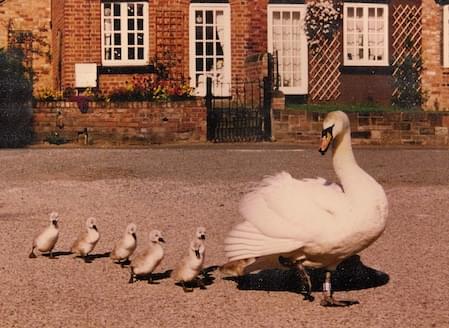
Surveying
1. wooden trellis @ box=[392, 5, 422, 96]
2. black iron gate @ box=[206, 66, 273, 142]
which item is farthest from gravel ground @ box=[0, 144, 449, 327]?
wooden trellis @ box=[392, 5, 422, 96]

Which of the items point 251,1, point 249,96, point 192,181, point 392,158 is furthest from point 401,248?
point 251,1

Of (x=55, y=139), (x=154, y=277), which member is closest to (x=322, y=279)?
(x=154, y=277)

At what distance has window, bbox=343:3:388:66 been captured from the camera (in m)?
28.7

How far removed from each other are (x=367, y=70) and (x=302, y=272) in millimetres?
22064

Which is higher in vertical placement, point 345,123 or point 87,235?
point 345,123

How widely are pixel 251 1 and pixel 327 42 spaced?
2.60 m

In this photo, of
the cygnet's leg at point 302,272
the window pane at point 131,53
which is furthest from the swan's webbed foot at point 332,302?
the window pane at point 131,53

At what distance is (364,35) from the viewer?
28656 millimetres

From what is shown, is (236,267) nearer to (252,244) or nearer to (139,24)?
(252,244)

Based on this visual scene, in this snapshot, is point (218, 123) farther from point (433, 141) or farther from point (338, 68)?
point (338, 68)

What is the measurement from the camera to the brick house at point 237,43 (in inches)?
1062

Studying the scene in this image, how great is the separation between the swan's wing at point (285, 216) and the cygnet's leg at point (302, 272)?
0.23m

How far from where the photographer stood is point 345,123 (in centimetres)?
698

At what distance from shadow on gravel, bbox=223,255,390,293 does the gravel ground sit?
1 centimetres
